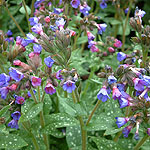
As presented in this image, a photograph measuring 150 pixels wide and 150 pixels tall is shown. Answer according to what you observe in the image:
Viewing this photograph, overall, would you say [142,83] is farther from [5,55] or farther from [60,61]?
[5,55]

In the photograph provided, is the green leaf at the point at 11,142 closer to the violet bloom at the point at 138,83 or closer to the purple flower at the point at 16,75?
the purple flower at the point at 16,75

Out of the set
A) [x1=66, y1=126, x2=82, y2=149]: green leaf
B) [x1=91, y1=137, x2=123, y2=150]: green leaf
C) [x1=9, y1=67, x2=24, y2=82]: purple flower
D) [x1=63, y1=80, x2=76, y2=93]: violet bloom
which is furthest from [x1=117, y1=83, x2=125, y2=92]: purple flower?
[x1=66, y1=126, x2=82, y2=149]: green leaf

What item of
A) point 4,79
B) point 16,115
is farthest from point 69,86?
point 16,115

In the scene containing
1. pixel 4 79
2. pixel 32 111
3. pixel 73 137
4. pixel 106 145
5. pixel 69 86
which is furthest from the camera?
pixel 73 137

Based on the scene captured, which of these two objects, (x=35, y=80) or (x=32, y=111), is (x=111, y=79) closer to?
(x=35, y=80)

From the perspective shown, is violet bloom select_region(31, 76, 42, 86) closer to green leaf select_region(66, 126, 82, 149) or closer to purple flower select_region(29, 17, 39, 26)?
purple flower select_region(29, 17, 39, 26)

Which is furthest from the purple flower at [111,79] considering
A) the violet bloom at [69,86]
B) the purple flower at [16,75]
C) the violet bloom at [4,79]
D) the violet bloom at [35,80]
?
the violet bloom at [4,79]
